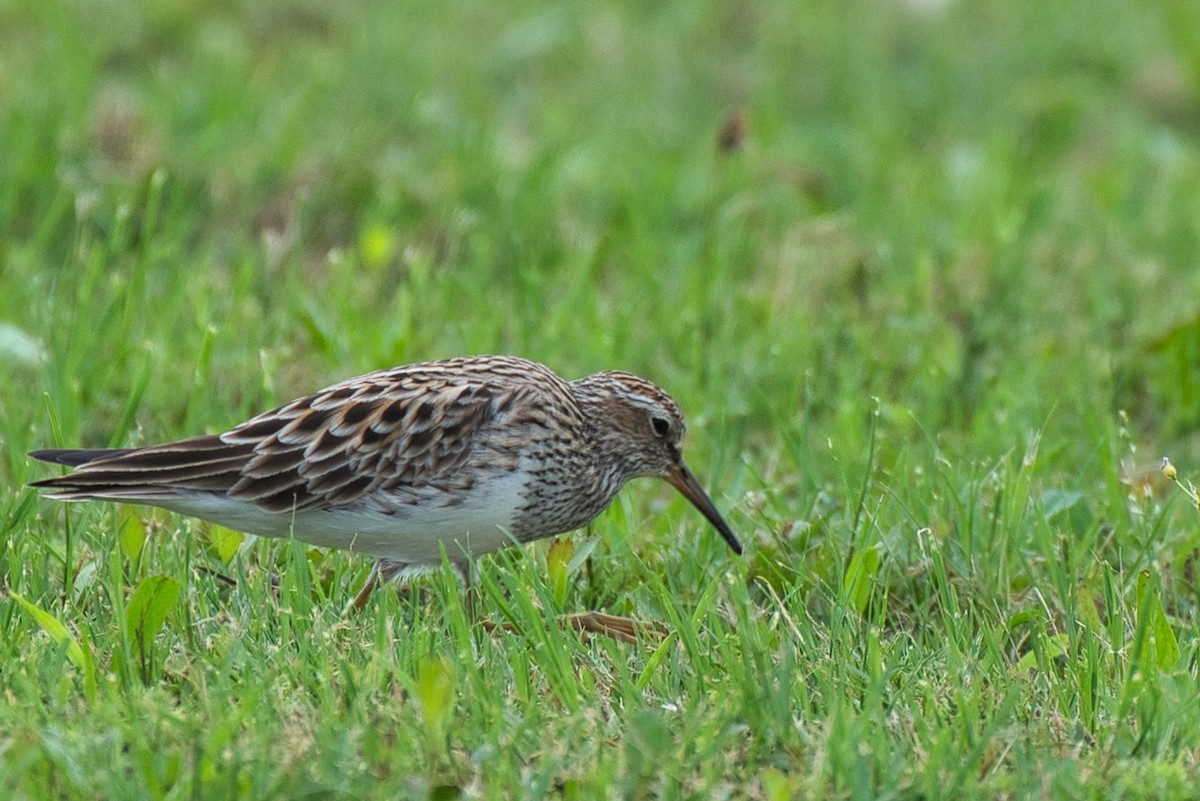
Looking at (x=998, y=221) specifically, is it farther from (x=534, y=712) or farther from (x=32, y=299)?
(x=534, y=712)

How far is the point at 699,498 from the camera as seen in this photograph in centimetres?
616

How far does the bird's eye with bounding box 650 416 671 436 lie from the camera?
20.5 ft

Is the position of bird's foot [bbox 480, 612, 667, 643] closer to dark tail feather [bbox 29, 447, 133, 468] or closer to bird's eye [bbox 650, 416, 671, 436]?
bird's eye [bbox 650, 416, 671, 436]

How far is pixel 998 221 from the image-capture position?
360 inches

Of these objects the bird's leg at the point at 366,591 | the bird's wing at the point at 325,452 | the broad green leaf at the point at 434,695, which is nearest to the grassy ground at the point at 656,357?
the broad green leaf at the point at 434,695

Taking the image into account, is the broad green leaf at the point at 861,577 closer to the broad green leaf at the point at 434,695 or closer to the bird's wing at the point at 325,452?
the bird's wing at the point at 325,452

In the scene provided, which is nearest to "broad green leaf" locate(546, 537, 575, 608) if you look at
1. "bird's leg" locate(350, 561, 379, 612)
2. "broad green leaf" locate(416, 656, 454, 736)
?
"bird's leg" locate(350, 561, 379, 612)

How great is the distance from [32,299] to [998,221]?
15.2 feet

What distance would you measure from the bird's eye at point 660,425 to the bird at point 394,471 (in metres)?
0.31

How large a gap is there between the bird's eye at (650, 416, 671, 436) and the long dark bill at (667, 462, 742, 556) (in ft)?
0.44

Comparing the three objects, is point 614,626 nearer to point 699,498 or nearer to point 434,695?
point 699,498

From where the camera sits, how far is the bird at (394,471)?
5508 millimetres

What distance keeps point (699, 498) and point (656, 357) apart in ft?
5.56

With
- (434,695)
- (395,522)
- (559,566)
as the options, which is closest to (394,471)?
(395,522)
